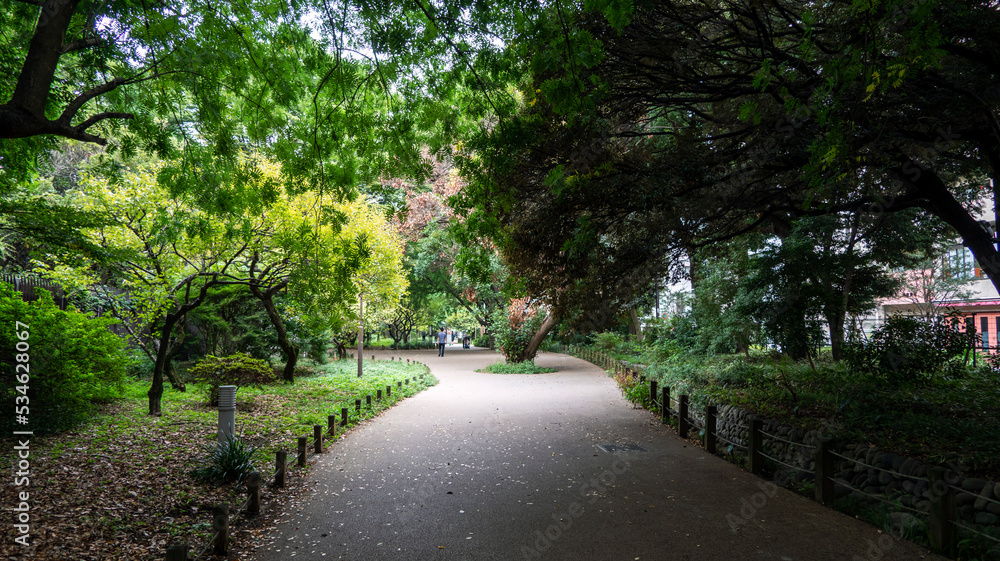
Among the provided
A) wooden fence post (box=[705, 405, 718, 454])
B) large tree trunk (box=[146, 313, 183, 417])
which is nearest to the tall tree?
wooden fence post (box=[705, 405, 718, 454])

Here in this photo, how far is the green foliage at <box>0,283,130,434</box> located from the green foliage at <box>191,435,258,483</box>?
10.5ft

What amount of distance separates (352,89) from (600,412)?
9584 mm

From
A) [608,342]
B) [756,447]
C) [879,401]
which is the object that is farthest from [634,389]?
[608,342]

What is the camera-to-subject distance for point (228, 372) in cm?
1445

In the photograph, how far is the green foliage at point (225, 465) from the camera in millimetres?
6676

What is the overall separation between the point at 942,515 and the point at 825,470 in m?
1.48

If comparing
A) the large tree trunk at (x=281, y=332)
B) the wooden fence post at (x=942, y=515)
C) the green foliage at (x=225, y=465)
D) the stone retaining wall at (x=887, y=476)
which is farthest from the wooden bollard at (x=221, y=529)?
the large tree trunk at (x=281, y=332)

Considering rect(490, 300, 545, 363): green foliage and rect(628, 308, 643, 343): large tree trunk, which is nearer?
rect(490, 300, 545, 363): green foliage

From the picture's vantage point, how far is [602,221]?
829cm

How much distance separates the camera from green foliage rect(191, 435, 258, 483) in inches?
263

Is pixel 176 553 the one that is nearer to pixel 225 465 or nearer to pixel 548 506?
pixel 225 465

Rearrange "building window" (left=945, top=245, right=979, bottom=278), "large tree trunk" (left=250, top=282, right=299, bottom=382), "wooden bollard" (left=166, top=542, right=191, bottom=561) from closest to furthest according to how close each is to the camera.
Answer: "wooden bollard" (left=166, top=542, right=191, bottom=561) < "large tree trunk" (left=250, top=282, right=299, bottom=382) < "building window" (left=945, top=245, right=979, bottom=278)

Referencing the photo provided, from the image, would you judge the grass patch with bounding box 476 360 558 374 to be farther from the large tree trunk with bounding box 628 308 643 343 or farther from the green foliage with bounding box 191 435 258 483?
the green foliage with bounding box 191 435 258 483

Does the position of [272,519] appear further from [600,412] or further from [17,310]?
[600,412]
